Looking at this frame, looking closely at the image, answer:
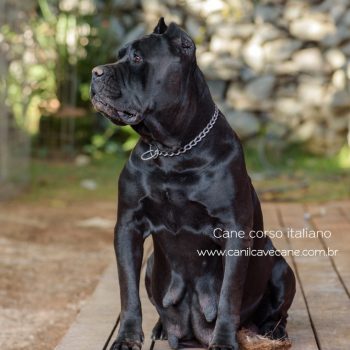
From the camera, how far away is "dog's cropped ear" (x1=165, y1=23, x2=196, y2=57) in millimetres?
2699

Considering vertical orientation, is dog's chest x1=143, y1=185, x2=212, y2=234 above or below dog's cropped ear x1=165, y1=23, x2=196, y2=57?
below

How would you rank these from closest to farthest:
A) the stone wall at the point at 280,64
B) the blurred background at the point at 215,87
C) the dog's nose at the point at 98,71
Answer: the dog's nose at the point at 98,71 → the blurred background at the point at 215,87 → the stone wall at the point at 280,64

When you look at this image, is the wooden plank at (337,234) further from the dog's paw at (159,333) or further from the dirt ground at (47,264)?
the dirt ground at (47,264)

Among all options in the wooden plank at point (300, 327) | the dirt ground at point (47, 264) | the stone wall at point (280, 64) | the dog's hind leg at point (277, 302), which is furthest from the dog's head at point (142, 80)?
the stone wall at point (280, 64)

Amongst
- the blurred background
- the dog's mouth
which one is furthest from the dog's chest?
the blurred background

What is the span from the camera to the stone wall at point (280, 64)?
9.30 m

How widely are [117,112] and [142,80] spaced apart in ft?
0.43

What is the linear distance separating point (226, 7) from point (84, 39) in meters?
2.95

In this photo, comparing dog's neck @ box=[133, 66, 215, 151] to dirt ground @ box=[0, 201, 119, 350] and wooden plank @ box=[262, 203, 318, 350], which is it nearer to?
wooden plank @ box=[262, 203, 318, 350]

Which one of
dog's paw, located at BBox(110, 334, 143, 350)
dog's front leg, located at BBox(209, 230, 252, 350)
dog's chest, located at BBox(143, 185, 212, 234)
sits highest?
dog's chest, located at BBox(143, 185, 212, 234)

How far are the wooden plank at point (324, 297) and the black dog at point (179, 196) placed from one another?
41cm

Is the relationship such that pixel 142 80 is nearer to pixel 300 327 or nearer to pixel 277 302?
pixel 277 302


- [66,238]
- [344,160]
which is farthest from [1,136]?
[344,160]

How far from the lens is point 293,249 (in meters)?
5.02
